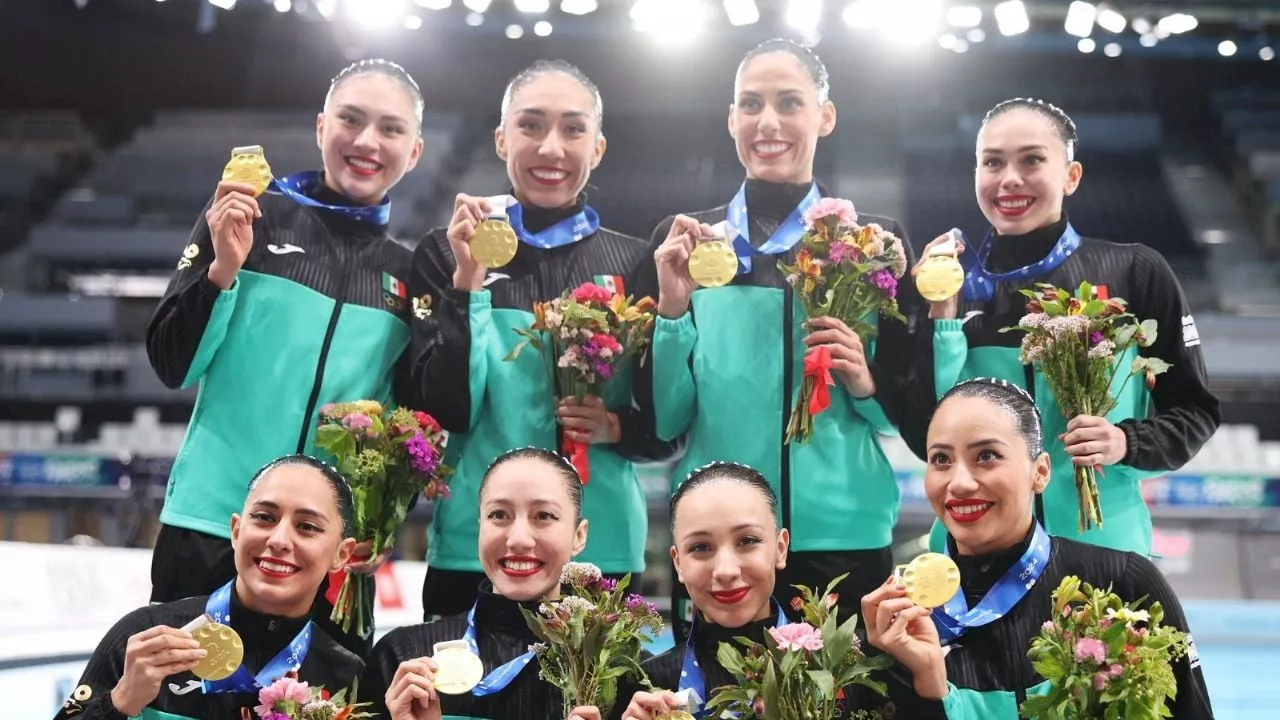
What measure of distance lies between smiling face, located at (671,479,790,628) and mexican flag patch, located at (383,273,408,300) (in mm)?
1365

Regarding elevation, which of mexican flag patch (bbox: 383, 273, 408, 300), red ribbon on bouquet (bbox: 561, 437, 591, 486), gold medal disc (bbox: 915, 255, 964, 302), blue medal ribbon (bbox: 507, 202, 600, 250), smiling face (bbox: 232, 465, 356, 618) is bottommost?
smiling face (bbox: 232, 465, 356, 618)

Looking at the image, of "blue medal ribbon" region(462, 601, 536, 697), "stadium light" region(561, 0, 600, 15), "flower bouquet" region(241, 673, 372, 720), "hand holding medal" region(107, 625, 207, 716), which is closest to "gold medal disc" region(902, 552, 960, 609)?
"blue medal ribbon" region(462, 601, 536, 697)

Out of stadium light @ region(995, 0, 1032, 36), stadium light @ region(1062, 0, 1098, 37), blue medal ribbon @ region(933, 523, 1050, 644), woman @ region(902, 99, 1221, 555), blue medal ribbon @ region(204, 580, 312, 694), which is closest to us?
blue medal ribbon @ region(933, 523, 1050, 644)

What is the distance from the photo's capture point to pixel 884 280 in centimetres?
346

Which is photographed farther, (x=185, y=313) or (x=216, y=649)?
(x=185, y=313)

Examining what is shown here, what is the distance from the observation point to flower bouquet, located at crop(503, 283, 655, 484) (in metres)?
3.57

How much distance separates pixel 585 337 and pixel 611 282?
19.4 inches

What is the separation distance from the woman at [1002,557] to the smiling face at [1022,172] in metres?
0.73

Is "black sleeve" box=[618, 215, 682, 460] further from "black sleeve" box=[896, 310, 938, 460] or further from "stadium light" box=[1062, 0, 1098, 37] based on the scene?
"stadium light" box=[1062, 0, 1098, 37]

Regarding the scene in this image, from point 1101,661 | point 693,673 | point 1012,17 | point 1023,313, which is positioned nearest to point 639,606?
point 693,673

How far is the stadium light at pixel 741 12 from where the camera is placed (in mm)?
16672

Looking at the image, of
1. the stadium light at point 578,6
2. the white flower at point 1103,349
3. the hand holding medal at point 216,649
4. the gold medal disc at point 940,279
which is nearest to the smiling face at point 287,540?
the hand holding medal at point 216,649

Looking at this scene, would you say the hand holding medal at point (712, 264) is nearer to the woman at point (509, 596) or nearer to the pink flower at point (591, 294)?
the pink flower at point (591, 294)

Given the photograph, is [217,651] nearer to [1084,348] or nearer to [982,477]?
[982,477]
